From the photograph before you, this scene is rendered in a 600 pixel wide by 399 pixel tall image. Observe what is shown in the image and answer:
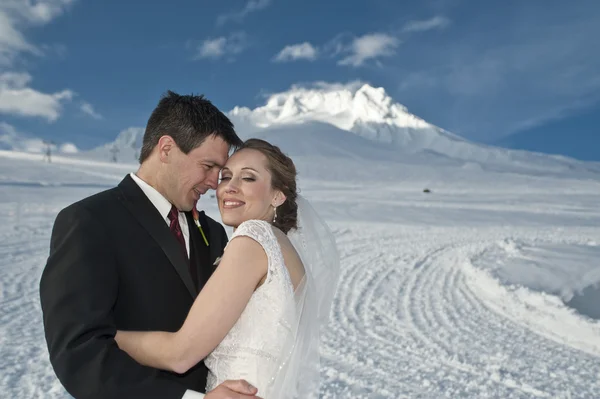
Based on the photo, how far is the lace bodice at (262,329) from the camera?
1.92 metres

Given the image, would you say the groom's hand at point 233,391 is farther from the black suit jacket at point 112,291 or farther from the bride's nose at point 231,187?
the bride's nose at point 231,187

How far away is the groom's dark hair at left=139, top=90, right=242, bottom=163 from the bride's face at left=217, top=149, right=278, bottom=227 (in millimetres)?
160

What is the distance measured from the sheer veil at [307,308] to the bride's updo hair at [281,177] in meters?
0.24

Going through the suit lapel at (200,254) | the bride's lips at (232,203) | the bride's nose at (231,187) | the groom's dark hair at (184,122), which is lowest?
the suit lapel at (200,254)

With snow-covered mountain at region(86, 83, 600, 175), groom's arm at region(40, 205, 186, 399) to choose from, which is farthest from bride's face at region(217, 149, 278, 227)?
snow-covered mountain at region(86, 83, 600, 175)

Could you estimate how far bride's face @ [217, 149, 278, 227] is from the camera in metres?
2.19

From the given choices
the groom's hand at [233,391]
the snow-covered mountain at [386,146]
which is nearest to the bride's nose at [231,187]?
the groom's hand at [233,391]

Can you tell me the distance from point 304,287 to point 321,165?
63631mm

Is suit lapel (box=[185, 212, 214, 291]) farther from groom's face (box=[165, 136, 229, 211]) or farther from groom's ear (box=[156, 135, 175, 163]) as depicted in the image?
groom's ear (box=[156, 135, 175, 163])

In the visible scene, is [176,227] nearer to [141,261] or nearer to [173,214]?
[173,214]

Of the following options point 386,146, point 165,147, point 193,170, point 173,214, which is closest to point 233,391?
point 173,214

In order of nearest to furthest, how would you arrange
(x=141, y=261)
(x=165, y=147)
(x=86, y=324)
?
1. (x=86, y=324)
2. (x=141, y=261)
3. (x=165, y=147)

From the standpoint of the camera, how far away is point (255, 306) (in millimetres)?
1944

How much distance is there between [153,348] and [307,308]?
2.62 feet
